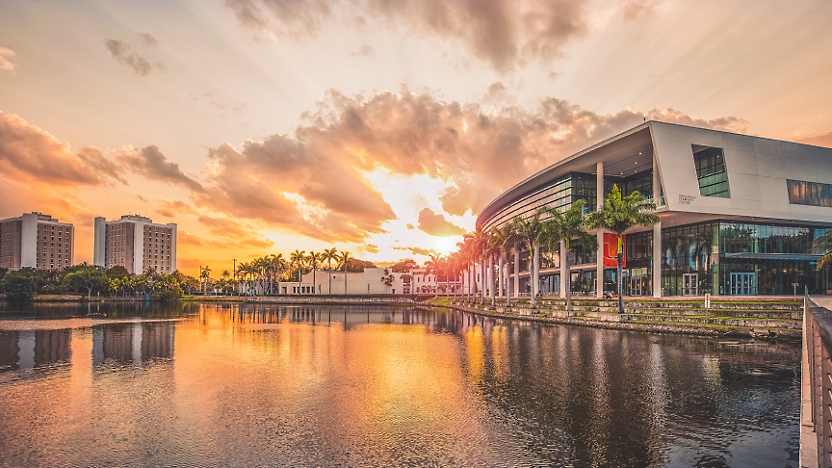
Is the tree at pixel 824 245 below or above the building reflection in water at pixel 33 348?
above

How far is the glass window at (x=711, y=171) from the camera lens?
65769 mm

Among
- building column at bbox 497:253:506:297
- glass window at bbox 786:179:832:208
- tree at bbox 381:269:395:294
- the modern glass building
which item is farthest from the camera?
tree at bbox 381:269:395:294

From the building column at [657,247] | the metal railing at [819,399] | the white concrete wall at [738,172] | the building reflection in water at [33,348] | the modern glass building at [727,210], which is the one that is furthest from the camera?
the building column at [657,247]

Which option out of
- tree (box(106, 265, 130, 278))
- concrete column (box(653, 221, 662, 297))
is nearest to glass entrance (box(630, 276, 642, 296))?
concrete column (box(653, 221, 662, 297))

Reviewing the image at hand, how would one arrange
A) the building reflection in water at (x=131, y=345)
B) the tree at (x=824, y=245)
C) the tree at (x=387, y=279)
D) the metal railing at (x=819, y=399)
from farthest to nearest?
1. the tree at (x=387, y=279)
2. the tree at (x=824, y=245)
3. the building reflection in water at (x=131, y=345)
4. the metal railing at (x=819, y=399)

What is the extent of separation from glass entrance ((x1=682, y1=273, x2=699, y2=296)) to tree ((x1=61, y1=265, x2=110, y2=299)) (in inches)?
6601

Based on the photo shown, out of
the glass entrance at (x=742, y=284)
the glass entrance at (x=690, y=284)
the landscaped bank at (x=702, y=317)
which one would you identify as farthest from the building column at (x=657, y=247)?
the landscaped bank at (x=702, y=317)

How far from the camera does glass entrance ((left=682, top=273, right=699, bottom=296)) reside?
6857 cm

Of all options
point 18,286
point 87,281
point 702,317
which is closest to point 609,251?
point 702,317

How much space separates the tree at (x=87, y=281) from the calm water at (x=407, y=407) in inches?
5809

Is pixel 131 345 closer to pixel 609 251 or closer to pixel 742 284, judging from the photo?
pixel 609 251

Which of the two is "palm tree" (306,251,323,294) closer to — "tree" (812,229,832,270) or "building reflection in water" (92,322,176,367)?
"building reflection in water" (92,322,176,367)

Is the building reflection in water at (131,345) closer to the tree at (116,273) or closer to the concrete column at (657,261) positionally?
the concrete column at (657,261)

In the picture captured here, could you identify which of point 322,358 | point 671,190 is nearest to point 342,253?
point 671,190
